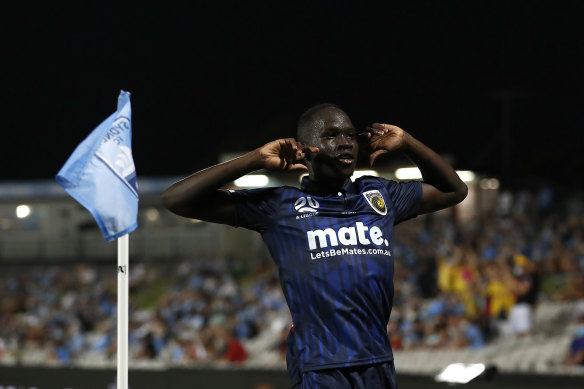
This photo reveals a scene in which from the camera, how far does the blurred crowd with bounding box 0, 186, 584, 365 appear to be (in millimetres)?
12727

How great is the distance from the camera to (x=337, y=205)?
3145 mm

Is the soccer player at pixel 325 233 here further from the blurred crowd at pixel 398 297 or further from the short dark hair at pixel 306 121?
the blurred crowd at pixel 398 297

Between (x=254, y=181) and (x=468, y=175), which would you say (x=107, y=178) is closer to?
(x=254, y=181)

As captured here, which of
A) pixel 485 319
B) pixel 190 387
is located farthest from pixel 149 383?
pixel 485 319

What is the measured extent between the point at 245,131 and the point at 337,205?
1331 inches

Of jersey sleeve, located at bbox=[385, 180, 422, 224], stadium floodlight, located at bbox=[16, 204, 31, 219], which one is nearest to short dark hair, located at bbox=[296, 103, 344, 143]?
jersey sleeve, located at bbox=[385, 180, 422, 224]

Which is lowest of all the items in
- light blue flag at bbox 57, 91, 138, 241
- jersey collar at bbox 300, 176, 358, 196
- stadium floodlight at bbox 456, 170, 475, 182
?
jersey collar at bbox 300, 176, 358, 196

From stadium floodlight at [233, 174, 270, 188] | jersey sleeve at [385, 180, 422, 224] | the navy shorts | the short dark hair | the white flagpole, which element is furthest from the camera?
stadium floodlight at [233, 174, 270, 188]

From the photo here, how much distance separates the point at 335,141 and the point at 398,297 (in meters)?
12.2

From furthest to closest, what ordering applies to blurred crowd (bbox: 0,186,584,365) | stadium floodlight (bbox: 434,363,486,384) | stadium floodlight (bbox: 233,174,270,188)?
stadium floodlight (bbox: 233,174,270,188), blurred crowd (bbox: 0,186,584,365), stadium floodlight (bbox: 434,363,486,384)

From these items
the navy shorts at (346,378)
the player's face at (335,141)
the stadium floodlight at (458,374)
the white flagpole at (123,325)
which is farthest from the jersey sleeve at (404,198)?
the stadium floodlight at (458,374)

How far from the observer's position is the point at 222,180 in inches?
119

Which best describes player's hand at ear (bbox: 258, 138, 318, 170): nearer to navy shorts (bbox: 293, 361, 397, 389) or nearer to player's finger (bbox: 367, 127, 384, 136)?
player's finger (bbox: 367, 127, 384, 136)

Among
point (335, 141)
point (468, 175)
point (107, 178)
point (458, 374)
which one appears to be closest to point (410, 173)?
point (468, 175)
